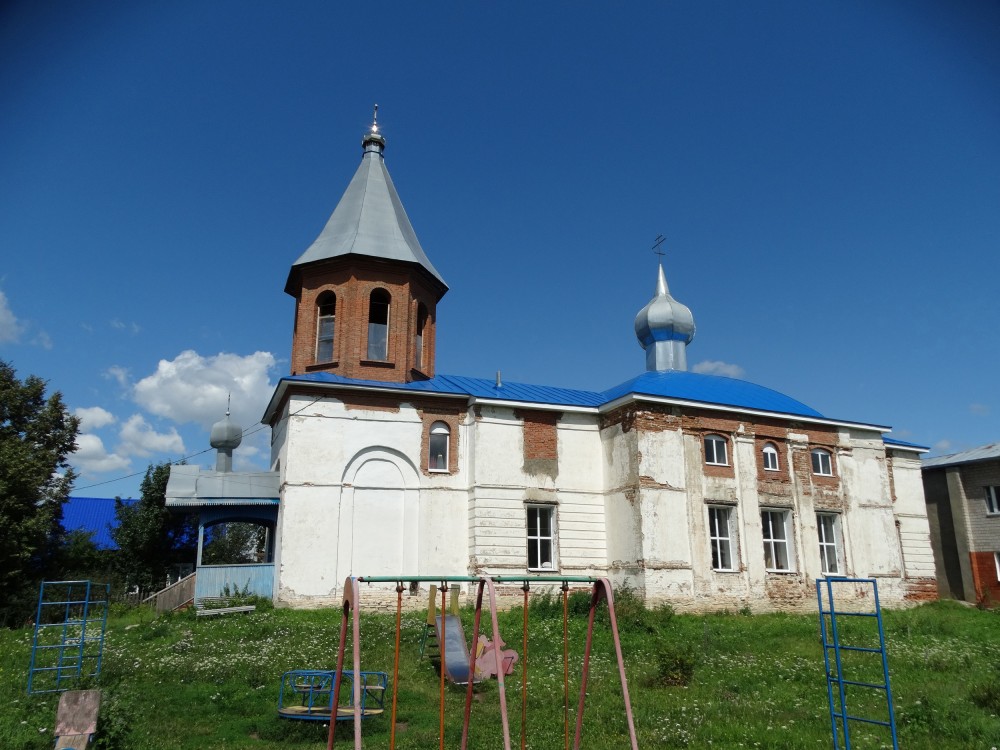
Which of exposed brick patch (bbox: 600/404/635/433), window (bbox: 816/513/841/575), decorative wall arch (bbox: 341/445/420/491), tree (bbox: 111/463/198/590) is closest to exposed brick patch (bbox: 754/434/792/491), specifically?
window (bbox: 816/513/841/575)

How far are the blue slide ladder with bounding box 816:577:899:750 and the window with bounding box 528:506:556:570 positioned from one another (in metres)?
7.61

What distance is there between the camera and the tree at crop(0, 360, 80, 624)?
22219 millimetres

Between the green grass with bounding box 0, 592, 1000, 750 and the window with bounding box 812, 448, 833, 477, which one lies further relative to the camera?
the window with bounding box 812, 448, 833, 477

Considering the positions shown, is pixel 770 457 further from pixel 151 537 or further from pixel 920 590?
pixel 151 537

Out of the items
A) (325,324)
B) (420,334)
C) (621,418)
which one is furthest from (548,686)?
(325,324)

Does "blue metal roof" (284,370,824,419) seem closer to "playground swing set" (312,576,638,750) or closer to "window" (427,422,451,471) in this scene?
"window" (427,422,451,471)

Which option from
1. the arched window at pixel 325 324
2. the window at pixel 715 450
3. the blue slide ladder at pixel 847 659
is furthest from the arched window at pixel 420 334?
the blue slide ladder at pixel 847 659

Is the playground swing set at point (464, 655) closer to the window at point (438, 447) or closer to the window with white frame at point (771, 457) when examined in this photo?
the window at point (438, 447)

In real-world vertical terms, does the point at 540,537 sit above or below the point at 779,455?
below

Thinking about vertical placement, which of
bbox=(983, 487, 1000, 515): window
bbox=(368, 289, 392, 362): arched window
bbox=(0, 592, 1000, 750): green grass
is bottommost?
bbox=(0, 592, 1000, 750): green grass

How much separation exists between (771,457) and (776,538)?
8.13 feet

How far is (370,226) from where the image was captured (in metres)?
24.3

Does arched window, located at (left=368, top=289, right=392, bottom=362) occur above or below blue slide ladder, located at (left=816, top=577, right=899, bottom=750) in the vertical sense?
above

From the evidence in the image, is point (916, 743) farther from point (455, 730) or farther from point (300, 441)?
point (300, 441)
